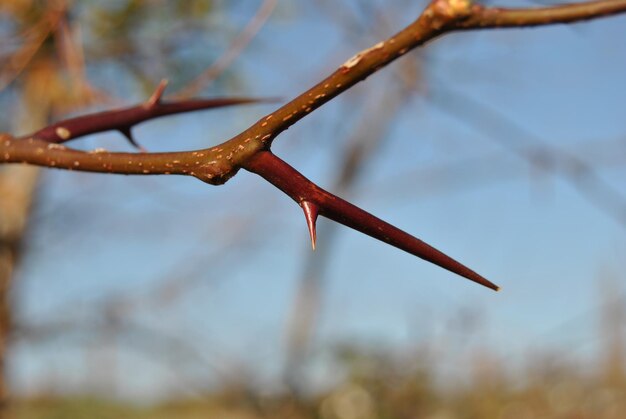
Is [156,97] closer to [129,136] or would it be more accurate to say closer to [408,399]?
[129,136]

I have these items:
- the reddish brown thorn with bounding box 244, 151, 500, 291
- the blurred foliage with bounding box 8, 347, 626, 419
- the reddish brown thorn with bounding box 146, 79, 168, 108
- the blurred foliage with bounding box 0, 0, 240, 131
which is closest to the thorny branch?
the reddish brown thorn with bounding box 244, 151, 500, 291

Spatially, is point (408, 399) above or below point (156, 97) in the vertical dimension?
above

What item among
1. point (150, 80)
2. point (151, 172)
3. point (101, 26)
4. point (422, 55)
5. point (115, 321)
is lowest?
point (151, 172)

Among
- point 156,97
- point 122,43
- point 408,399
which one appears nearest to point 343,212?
point 156,97

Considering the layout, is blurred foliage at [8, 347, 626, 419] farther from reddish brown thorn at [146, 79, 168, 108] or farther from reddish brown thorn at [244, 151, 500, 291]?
reddish brown thorn at [244, 151, 500, 291]

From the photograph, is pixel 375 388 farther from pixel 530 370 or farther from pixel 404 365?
pixel 530 370

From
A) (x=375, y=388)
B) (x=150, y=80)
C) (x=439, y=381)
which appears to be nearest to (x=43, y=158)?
(x=150, y=80)

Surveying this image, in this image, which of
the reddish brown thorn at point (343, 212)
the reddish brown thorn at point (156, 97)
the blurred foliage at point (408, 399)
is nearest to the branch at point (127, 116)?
the reddish brown thorn at point (156, 97)
